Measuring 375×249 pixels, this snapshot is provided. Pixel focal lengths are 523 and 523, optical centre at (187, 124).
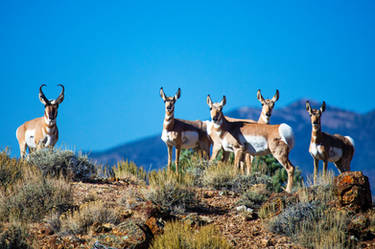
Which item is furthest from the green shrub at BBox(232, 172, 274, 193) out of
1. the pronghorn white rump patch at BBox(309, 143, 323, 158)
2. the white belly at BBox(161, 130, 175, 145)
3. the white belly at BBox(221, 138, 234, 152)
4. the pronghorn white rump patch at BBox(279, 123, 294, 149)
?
the white belly at BBox(161, 130, 175, 145)

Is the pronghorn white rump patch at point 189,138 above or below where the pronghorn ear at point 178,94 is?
below

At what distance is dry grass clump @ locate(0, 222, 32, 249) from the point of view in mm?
9305

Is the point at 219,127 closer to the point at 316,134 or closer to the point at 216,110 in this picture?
the point at 216,110

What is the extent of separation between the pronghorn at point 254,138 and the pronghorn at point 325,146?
0.88m

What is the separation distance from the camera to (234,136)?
14.0 metres

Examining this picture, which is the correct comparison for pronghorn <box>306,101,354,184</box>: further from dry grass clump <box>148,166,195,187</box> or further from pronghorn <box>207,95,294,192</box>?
dry grass clump <box>148,166,195,187</box>

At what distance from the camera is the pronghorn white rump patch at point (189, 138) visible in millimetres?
15328

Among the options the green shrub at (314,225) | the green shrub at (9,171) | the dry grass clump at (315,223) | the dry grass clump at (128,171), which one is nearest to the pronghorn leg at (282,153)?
the dry grass clump at (315,223)

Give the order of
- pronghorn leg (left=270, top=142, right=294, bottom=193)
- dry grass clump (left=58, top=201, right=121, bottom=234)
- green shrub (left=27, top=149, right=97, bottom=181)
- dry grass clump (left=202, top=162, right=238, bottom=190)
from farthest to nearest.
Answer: pronghorn leg (left=270, top=142, right=294, bottom=193), green shrub (left=27, top=149, right=97, bottom=181), dry grass clump (left=202, top=162, right=238, bottom=190), dry grass clump (left=58, top=201, right=121, bottom=234)

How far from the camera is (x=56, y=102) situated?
14.8 m

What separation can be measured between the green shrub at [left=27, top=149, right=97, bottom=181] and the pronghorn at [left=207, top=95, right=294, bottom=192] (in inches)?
140

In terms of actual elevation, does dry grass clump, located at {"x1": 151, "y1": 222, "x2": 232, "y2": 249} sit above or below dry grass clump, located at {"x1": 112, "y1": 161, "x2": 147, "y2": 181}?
below

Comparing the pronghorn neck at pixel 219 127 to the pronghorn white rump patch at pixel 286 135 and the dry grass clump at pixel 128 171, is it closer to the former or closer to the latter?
the pronghorn white rump patch at pixel 286 135

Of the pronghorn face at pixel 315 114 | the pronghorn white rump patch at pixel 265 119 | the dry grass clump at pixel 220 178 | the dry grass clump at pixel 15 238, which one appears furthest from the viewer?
the pronghorn white rump patch at pixel 265 119
